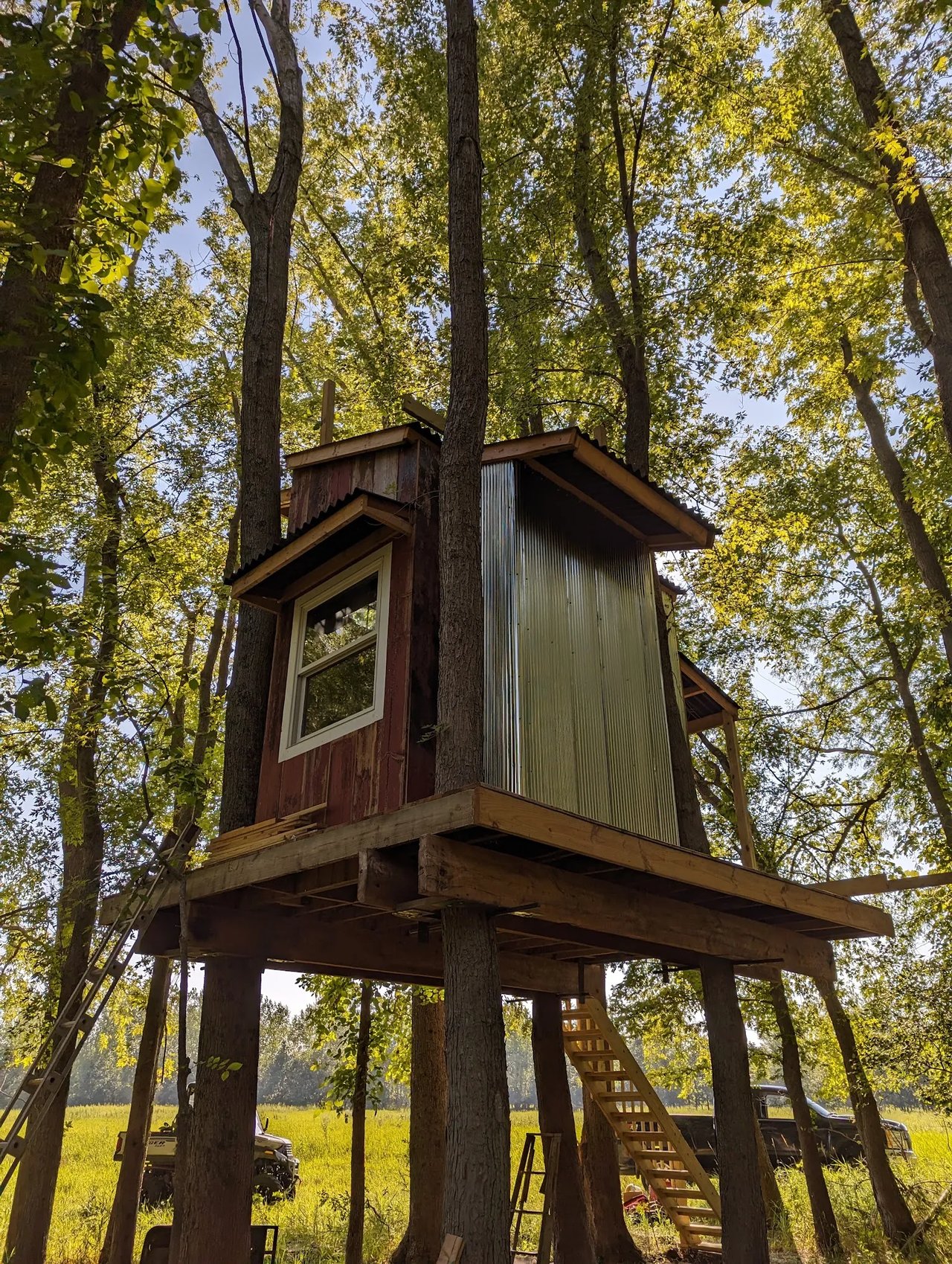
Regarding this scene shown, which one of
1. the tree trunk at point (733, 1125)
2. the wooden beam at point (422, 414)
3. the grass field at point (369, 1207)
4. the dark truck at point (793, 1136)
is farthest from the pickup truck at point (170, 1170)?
the wooden beam at point (422, 414)

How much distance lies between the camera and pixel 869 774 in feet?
46.3

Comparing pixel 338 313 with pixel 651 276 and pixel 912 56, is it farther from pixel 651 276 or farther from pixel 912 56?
pixel 912 56

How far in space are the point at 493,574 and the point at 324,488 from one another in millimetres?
2466

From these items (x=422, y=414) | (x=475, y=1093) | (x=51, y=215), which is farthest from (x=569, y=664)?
(x=51, y=215)

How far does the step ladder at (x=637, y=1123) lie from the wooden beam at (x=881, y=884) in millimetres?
3728

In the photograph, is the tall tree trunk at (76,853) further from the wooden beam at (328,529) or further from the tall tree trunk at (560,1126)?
the tall tree trunk at (560,1126)

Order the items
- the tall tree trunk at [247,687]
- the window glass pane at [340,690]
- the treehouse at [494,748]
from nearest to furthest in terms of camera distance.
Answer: the treehouse at [494,748]
the tall tree trunk at [247,687]
the window glass pane at [340,690]

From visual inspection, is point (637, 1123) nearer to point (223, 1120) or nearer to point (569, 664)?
point (223, 1120)

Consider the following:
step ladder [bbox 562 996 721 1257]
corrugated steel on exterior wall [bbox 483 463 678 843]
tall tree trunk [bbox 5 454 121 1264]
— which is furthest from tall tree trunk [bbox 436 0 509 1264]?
step ladder [bbox 562 996 721 1257]

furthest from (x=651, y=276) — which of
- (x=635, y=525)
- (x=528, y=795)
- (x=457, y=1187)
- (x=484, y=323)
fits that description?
(x=457, y=1187)

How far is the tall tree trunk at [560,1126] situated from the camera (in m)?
8.73

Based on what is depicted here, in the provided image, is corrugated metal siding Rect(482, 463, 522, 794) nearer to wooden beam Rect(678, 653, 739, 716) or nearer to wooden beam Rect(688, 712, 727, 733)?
wooden beam Rect(678, 653, 739, 716)

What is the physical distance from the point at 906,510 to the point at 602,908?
865cm

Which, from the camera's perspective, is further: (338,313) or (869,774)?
(338,313)
